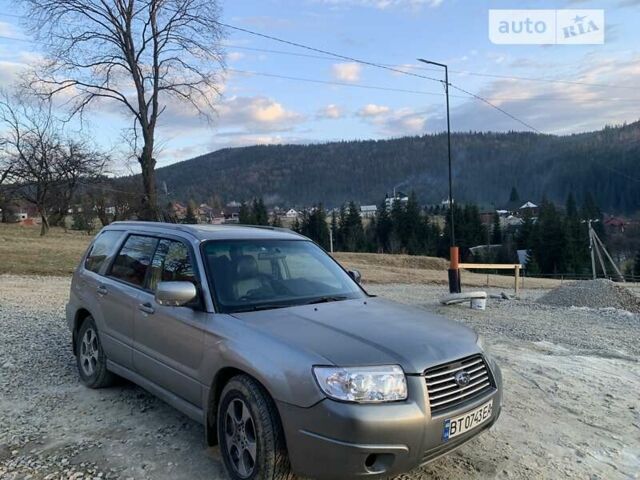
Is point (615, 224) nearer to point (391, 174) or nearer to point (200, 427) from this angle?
point (391, 174)

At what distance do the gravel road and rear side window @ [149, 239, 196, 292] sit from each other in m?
1.21

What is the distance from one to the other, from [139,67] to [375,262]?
67.1 feet

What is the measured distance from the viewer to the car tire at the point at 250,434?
303cm

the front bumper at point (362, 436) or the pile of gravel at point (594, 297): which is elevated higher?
the front bumper at point (362, 436)

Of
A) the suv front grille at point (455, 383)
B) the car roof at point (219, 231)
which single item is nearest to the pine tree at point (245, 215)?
the car roof at point (219, 231)

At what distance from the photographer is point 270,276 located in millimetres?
4172

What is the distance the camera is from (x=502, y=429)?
431 cm

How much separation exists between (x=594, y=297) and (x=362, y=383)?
13277 mm

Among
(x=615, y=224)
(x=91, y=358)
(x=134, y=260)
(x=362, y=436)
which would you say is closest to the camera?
(x=362, y=436)

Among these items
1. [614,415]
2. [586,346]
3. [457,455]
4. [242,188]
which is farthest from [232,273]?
[242,188]

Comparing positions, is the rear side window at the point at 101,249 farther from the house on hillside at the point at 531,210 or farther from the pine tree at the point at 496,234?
the house on hillside at the point at 531,210

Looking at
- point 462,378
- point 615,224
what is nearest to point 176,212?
point 462,378

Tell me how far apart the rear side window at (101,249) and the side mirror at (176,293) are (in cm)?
195

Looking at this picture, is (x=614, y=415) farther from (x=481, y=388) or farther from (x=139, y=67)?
(x=139, y=67)
